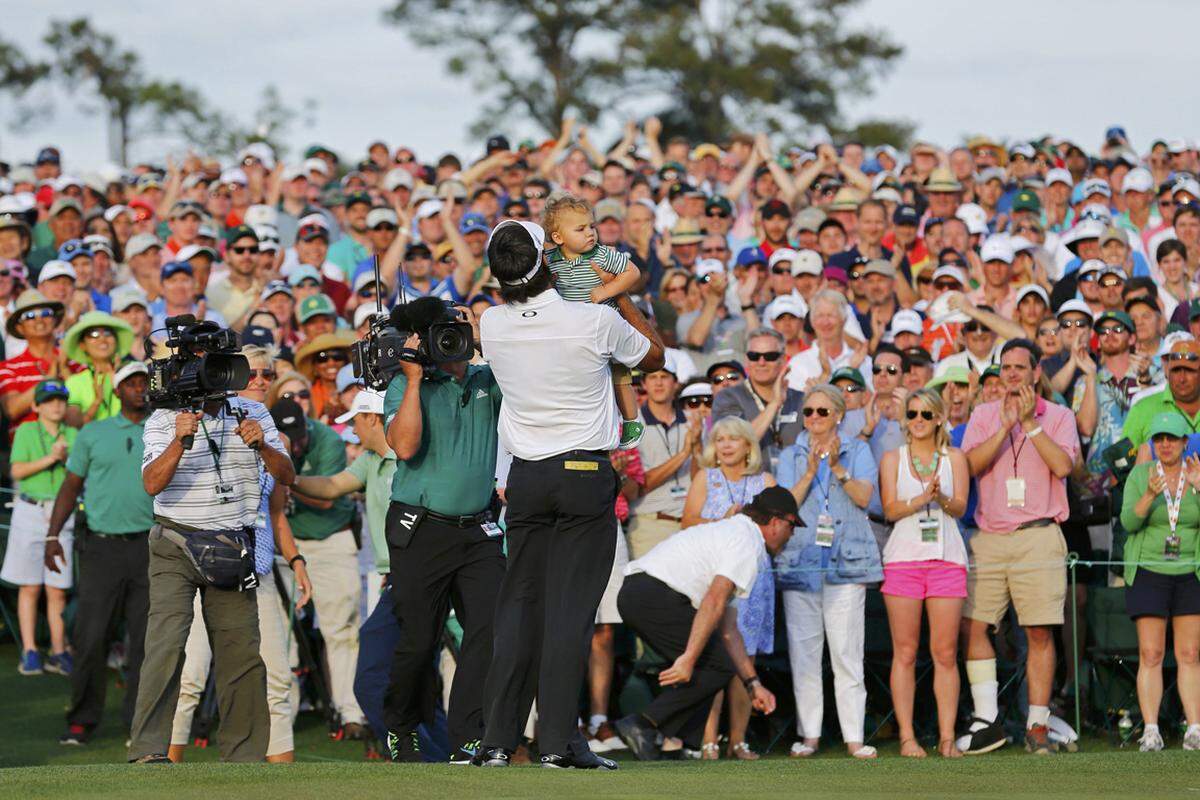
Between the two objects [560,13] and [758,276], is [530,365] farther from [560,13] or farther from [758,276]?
[560,13]

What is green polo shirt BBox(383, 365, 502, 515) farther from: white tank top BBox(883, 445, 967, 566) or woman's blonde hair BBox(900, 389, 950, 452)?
woman's blonde hair BBox(900, 389, 950, 452)

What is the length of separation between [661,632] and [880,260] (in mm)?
5385

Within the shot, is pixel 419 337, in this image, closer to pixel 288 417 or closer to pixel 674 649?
pixel 288 417

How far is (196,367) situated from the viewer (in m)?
8.72

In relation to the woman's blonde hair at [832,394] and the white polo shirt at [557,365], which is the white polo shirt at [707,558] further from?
the white polo shirt at [557,365]

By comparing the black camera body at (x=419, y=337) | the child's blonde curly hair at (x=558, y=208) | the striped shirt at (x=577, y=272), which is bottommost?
the black camera body at (x=419, y=337)

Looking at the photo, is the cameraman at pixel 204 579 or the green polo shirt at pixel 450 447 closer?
the green polo shirt at pixel 450 447

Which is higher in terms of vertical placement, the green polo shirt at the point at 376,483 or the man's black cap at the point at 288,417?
the man's black cap at the point at 288,417

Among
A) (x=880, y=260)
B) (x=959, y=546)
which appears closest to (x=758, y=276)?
(x=880, y=260)

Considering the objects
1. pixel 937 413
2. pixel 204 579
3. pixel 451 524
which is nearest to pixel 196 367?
pixel 204 579

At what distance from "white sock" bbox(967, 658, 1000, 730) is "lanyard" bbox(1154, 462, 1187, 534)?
4.48 feet

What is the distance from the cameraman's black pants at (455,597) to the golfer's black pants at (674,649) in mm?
2189

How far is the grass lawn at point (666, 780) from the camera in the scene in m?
7.09

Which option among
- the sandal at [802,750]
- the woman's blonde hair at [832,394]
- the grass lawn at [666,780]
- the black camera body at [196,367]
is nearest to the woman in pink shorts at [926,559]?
the woman's blonde hair at [832,394]
